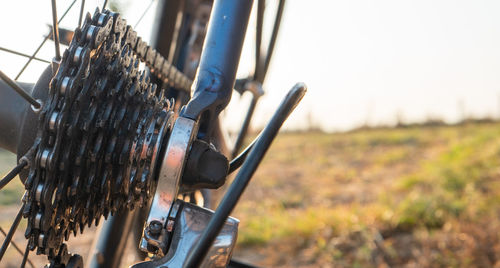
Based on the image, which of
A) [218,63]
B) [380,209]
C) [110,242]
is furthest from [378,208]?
[218,63]

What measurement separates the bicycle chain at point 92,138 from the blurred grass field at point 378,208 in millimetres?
433

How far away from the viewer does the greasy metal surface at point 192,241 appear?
1.76 ft

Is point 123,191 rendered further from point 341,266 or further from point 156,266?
point 341,266

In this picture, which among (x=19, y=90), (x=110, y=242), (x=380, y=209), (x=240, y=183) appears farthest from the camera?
(x=380, y=209)

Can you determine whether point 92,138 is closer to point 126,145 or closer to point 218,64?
point 126,145

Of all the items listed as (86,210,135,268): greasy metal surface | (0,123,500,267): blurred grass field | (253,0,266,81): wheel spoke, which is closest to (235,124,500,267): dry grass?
(0,123,500,267): blurred grass field

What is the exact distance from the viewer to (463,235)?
2182mm

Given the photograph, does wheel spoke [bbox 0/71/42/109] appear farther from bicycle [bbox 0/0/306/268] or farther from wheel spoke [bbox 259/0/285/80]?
wheel spoke [bbox 259/0/285/80]

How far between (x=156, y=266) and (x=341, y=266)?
1.71 meters

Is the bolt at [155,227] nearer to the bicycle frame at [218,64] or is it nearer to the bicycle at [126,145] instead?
the bicycle at [126,145]

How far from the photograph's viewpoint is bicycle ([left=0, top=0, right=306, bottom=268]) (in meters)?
0.51

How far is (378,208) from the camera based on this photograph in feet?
8.53

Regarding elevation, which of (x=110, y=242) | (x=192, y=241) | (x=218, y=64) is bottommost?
(x=110, y=242)

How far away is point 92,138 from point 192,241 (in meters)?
0.15
